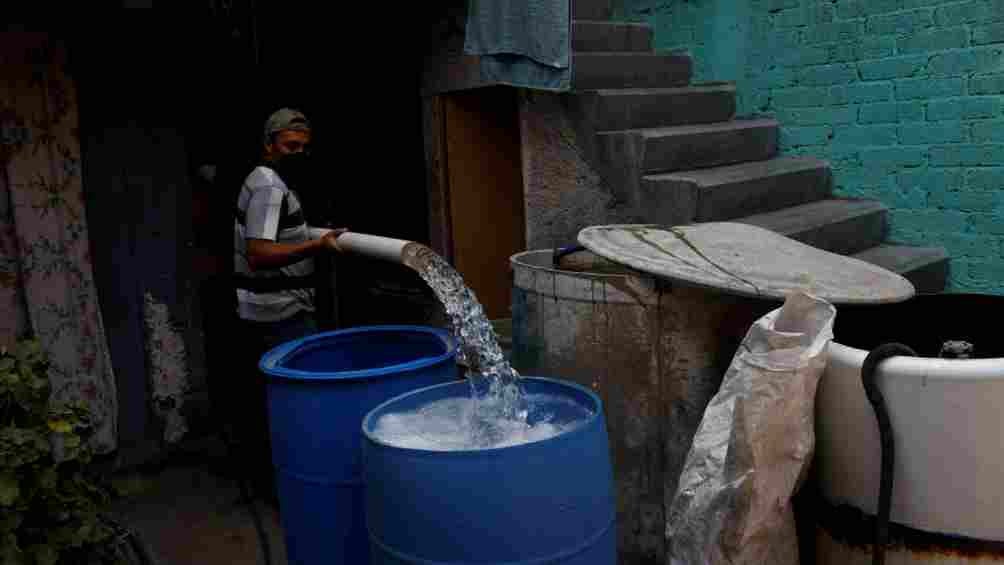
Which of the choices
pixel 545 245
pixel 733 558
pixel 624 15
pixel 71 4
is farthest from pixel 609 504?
pixel 624 15

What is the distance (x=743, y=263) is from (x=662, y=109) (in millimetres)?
2268

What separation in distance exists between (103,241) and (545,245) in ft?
7.74

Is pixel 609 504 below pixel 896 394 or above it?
below

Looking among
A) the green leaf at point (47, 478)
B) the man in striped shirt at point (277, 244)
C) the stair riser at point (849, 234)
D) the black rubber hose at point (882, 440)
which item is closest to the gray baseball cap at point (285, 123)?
the man in striped shirt at point (277, 244)

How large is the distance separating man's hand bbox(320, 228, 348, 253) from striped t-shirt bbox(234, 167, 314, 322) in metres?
0.35

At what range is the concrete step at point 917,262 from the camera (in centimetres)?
420

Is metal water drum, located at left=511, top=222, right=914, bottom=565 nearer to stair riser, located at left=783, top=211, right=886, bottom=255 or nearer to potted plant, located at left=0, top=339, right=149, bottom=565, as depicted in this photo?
stair riser, located at left=783, top=211, right=886, bottom=255

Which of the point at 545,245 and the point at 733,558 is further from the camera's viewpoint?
the point at 545,245

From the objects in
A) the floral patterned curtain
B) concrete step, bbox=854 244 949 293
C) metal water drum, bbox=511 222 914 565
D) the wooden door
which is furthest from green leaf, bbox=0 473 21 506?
concrete step, bbox=854 244 949 293

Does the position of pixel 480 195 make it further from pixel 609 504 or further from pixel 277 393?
pixel 609 504

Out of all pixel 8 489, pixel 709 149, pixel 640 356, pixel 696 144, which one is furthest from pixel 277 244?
pixel 709 149

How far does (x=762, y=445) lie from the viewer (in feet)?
6.34

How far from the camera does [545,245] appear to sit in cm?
464

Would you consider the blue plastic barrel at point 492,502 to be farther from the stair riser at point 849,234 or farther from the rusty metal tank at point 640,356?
the stair riser at point 849,234
